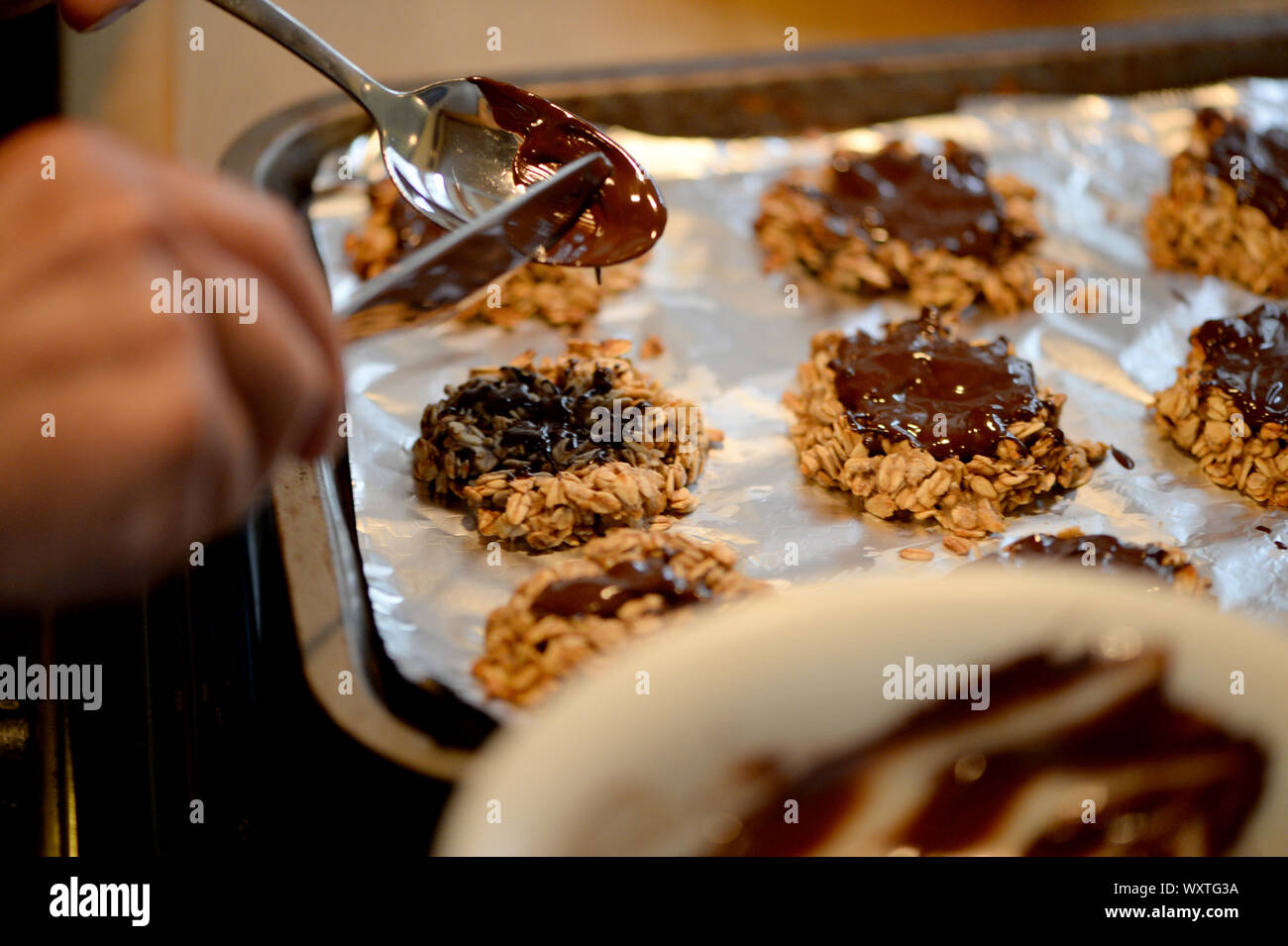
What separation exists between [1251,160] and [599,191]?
1028mm

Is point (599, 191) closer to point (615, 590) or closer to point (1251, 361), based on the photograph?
point (615, 590)

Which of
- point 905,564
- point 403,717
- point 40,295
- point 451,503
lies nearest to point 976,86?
point 905,564

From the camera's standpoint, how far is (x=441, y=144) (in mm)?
1359

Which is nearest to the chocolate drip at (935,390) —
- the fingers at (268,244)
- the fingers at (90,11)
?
the fingers at (268,244)

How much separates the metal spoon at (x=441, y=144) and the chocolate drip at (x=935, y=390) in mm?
467

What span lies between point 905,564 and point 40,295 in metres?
0.90

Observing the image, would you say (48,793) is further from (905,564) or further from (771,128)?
(771,128)

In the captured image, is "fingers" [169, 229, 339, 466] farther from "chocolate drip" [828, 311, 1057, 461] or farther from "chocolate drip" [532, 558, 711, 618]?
"chocolate drip" [828, 311, 1057, 461]

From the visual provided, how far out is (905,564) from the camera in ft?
4.26

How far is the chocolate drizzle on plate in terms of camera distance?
0.75m

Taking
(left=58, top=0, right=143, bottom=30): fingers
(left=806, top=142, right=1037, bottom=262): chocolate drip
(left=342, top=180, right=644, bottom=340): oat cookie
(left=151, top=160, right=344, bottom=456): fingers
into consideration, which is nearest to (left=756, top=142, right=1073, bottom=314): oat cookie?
(left=806, top=142, right=1037, bottom=262): chocolate drip

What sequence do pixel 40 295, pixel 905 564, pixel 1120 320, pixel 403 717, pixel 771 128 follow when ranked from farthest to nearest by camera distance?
1. pixel 771 128
2. pixel 1120 320
3. pixel 905 564
4. pixel 403 717
5. pixel 40 295

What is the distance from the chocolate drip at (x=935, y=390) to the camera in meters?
1.37

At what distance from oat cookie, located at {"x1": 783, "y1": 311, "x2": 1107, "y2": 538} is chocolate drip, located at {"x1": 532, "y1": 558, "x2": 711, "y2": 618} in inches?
12.6
